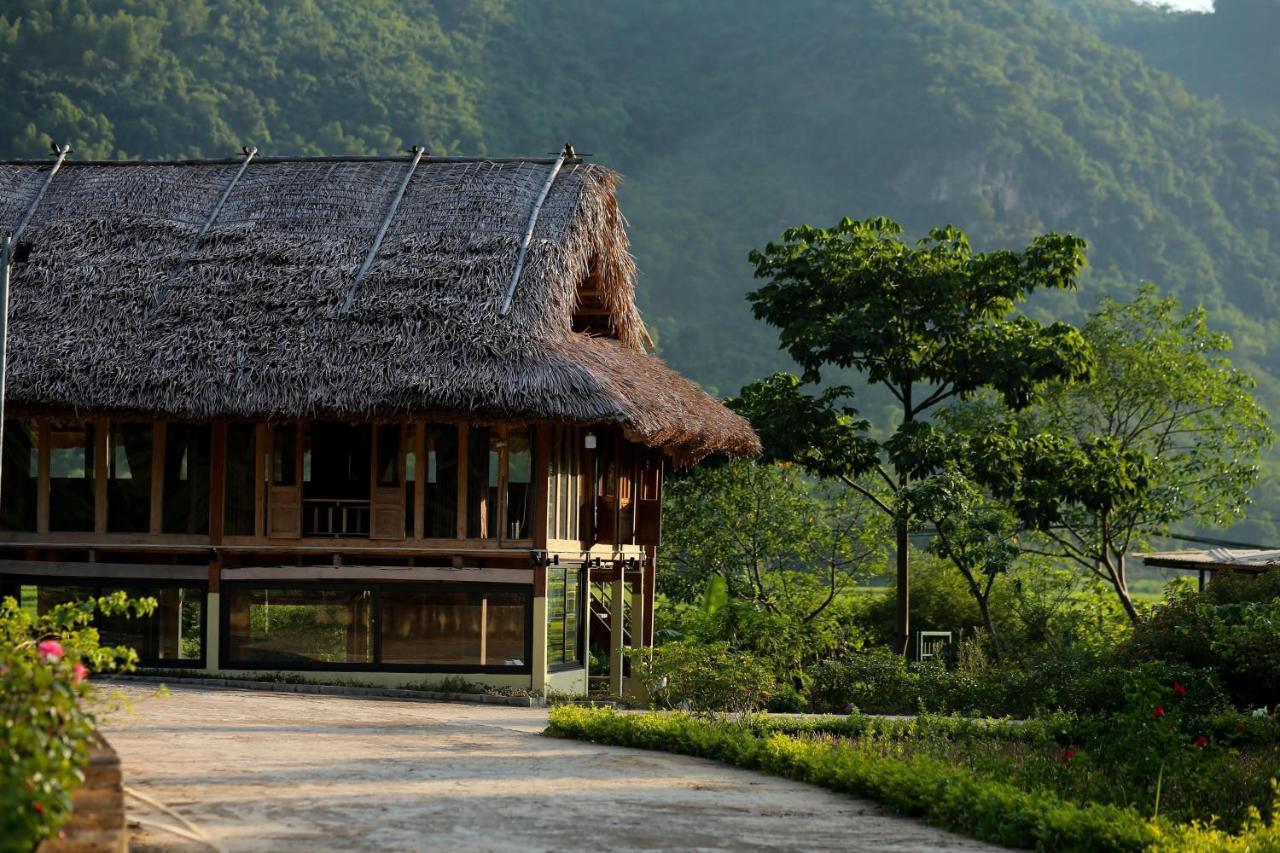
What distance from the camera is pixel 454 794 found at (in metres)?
11.5

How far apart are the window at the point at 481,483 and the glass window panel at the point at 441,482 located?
0.19 meters

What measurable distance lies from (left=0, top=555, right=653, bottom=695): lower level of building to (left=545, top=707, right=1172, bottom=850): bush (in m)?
4.83

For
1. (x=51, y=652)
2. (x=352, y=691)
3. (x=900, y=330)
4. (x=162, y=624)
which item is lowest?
(x=352, y=691)

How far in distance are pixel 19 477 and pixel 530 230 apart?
24.5ft

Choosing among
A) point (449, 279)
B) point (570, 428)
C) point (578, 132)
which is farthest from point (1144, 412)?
point (578, 132)

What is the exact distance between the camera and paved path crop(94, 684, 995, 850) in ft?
32.5

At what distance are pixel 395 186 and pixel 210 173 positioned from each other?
3.04 metres

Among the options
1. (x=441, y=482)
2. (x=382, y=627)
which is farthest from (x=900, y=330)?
(x=382, y=627)

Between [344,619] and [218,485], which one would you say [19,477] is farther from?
[344,619]

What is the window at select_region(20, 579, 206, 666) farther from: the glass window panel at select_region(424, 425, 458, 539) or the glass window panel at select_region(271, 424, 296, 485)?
the glass window panel at select_region(424, 425, 458, 539)

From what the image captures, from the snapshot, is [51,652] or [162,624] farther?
[162,624]

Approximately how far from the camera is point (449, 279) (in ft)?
69.0

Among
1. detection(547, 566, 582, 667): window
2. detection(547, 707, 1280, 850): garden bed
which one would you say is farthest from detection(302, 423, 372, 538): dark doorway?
detection(547, 707, 1280, 850): garden bed

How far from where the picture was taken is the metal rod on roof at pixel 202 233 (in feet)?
71.1
